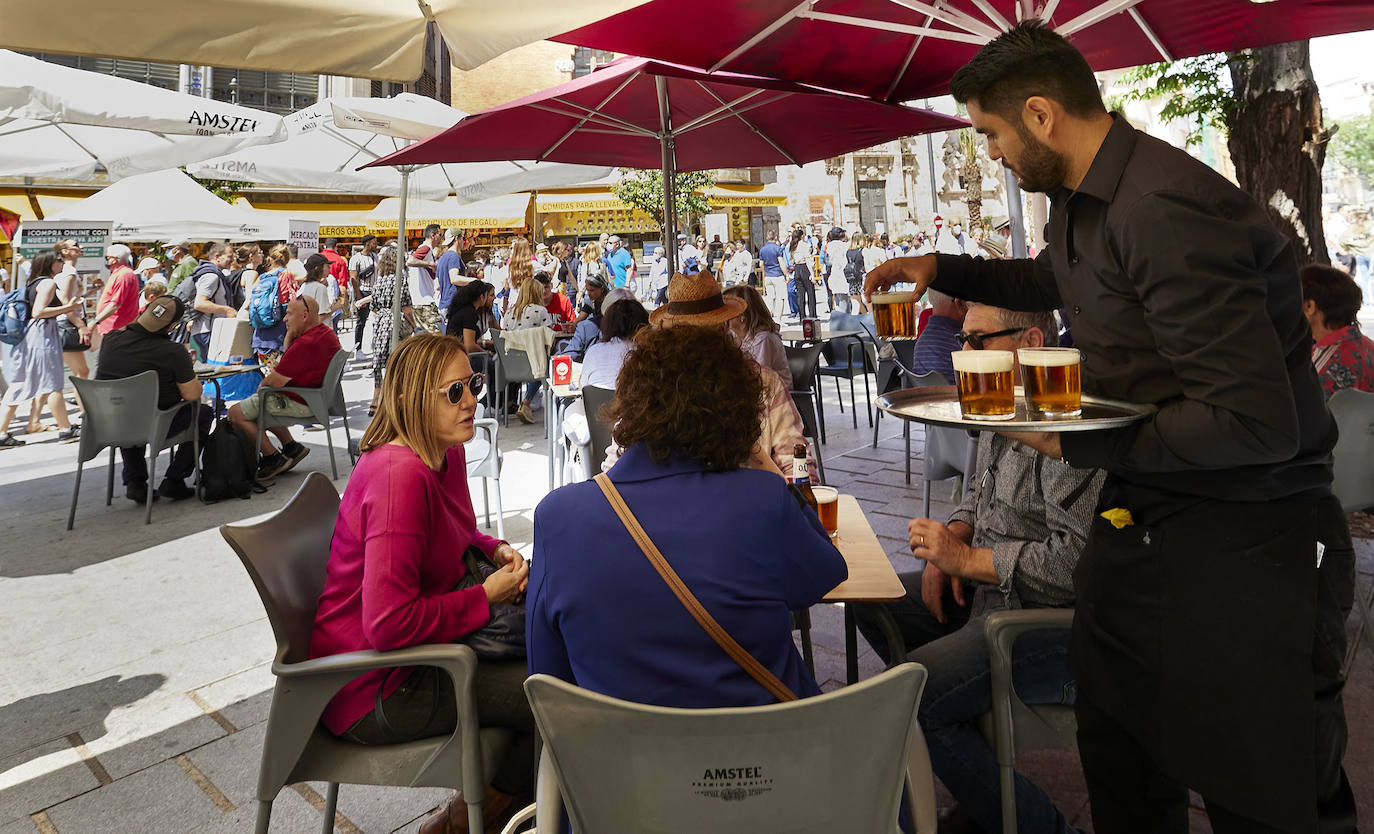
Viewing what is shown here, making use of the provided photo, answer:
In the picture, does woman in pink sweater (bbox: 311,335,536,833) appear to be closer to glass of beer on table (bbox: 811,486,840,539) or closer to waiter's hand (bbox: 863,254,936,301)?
glass of beer on table (bbox: 811,486,840,539)

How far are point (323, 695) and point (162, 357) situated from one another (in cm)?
464

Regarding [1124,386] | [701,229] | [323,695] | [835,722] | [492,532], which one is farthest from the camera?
[701,229]

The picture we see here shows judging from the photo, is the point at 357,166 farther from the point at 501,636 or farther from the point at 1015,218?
the point at 501,636

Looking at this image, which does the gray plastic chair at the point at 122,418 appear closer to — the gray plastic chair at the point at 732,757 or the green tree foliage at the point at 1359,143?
the gray plastic chair at the point at 732,757

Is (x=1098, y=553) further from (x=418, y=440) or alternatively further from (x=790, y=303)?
(x=790, y=303)

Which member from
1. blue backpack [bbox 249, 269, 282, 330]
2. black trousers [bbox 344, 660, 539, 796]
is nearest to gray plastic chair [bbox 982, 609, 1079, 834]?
black trousers [bbox 344, 660, 539, 796]

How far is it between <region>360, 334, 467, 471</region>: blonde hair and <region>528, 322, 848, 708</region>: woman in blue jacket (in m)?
0.75

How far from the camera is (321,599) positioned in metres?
1.97

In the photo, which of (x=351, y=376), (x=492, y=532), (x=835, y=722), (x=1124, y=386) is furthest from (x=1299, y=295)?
(x=351, y=376)

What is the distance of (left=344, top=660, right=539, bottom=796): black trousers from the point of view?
186cm

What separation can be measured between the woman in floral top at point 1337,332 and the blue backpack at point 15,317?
9715 millimetres

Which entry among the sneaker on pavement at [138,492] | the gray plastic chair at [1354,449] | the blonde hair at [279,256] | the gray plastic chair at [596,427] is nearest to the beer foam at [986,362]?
the gray plastic chair at [1354,449]

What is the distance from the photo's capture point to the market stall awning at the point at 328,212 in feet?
75.5

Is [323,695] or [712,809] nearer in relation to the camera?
[712,809]
